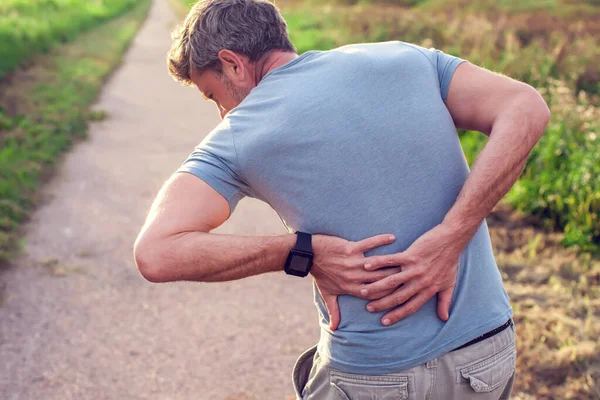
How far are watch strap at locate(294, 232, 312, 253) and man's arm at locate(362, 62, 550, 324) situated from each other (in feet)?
0.56

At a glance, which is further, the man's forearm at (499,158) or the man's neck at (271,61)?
the man's neck at (271,61)

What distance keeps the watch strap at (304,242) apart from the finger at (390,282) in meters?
0.19

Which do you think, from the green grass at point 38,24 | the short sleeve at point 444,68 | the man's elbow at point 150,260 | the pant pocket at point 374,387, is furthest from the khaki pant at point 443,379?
the green grass at point 38,24

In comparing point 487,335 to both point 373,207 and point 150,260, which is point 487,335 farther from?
point 150,260

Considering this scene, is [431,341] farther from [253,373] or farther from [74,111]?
[74,111]

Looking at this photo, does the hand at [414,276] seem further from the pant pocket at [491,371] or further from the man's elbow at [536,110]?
the man's elbow at [536,110]

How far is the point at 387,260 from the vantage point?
188cm

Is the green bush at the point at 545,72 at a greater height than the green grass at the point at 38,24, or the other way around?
the green bush at the point at 545,72

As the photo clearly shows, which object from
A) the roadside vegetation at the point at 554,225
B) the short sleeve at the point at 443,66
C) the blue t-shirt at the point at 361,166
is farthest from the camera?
the roadside vegetation at the point at 554,225

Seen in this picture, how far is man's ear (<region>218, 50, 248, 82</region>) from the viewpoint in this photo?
7.04 ft

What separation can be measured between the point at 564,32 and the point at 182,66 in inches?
487

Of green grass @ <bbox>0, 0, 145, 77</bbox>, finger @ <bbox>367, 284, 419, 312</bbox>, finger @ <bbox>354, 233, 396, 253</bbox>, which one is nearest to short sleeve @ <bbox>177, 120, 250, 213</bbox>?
finger @ <bbox>354, 233, 396, 253</bbox>

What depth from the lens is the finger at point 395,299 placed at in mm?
1895

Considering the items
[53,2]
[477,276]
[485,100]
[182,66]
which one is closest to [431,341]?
[477,276]
